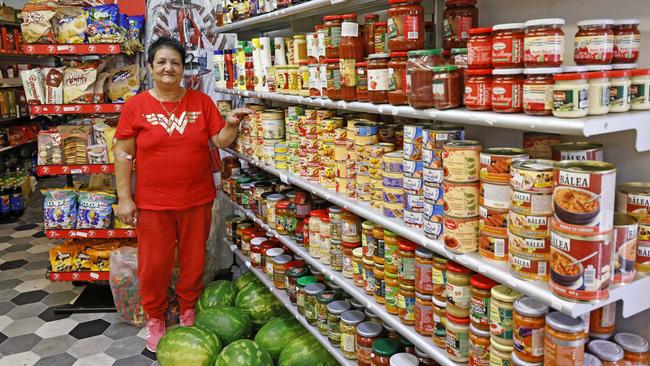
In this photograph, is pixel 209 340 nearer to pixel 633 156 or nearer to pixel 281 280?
pixel 281 280

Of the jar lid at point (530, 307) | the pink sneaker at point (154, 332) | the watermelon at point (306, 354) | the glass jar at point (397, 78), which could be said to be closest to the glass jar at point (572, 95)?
the jar lid at point (530, 307)

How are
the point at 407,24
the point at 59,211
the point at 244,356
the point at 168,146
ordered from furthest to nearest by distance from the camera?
the point at 59,211 < the point at 168,146 < the point at 244,356 < the point at 407,24

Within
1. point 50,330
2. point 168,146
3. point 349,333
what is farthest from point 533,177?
point 50,330

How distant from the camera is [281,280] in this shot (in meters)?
3.39

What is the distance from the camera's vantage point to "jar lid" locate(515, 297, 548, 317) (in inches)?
62.2

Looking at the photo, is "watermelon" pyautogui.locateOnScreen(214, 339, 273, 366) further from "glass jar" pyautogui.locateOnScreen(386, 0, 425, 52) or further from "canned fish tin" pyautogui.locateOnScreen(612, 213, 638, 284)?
"canned fish tin" pyautogui.locateOnScreen(612, 213, 638, 284)

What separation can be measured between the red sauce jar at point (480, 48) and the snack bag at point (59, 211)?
342 cm

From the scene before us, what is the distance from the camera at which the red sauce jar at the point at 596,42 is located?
1.43m

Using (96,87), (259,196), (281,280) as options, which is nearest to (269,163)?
(259,196)

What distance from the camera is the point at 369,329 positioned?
8.32 ft

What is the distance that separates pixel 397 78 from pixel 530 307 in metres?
0.90

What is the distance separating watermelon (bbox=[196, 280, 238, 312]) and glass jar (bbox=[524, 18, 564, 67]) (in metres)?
2.79

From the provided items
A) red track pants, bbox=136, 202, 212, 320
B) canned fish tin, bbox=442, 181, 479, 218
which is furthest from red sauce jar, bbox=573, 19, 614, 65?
red track pants, bbox=136, 202, 212, 320

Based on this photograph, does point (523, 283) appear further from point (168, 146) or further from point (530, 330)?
point (168, 146)
